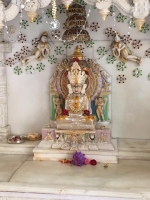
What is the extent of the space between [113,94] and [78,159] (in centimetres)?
128

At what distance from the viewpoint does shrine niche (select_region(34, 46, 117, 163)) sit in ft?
13.9

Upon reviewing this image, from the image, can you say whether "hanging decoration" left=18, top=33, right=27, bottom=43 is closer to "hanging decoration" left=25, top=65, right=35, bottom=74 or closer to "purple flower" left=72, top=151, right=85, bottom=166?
"hanging decoration" left=25, top=65, right=35, bottom=74

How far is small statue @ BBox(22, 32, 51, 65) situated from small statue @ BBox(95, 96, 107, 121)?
41.2 inches

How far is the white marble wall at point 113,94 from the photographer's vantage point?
4.66 metres

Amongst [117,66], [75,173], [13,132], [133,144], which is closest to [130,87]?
[117,66]

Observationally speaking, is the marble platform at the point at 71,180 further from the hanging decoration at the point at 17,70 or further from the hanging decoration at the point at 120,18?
the hanging decoration at the point at 120,18

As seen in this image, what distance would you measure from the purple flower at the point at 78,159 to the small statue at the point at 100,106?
0.80 meters

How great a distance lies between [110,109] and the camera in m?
4.79

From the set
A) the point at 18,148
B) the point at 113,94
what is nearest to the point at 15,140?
the point at 18,148

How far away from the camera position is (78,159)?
399 cm

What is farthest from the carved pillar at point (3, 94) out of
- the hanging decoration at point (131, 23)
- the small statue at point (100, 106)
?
the hanging decoration at point (131, 23)

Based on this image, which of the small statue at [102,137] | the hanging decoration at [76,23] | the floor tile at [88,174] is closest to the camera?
the floor tile at [88,174]

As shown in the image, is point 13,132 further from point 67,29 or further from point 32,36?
point 67,29

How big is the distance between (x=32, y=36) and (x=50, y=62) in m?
0.49
